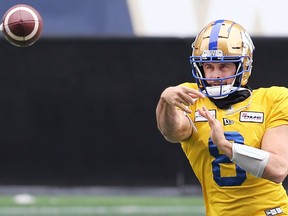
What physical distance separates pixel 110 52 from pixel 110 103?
516 millimetres

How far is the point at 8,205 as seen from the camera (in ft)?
29.5

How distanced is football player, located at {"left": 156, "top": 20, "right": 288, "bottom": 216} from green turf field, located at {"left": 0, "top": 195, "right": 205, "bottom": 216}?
3873 mm

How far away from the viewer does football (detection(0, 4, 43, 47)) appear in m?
5.43

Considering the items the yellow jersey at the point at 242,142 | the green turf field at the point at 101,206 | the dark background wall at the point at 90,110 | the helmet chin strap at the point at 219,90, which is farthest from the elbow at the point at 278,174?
the dark background wall at the point at 90,110

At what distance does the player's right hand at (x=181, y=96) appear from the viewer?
420cm

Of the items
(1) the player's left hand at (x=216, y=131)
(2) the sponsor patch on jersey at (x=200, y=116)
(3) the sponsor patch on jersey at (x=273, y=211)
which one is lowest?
(3) the sponsor patch on jersey at (x=273, y=211)

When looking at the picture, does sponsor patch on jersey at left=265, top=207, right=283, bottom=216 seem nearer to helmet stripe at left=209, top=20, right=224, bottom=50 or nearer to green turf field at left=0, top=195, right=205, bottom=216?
helmet stripe at left=209, top=20, right=224, bottom=50

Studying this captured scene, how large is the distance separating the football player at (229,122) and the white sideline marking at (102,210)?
3.95 m

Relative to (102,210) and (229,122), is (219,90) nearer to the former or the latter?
(229,122)

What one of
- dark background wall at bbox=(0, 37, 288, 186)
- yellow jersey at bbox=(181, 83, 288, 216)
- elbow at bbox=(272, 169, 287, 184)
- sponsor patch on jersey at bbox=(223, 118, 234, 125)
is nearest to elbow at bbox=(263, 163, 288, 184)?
elbow at bbox=(272, 169, 287, 184)

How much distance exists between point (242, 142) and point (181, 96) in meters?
0.42

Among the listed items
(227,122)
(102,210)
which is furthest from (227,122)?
(102,210)

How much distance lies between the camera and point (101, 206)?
8891mm

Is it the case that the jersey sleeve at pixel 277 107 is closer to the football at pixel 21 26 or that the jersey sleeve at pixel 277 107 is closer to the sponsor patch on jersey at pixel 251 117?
the sponsor patch on jersey at pixel 251 117
